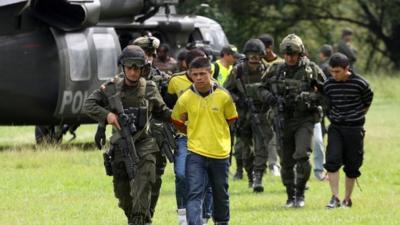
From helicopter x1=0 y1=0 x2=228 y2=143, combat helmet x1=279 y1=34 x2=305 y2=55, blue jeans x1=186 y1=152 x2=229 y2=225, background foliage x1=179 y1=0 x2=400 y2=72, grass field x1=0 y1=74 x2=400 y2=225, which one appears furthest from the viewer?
background foliage x1=179 y1=0 x2=400 y2=72

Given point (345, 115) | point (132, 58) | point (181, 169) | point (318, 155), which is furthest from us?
point (318, 155)

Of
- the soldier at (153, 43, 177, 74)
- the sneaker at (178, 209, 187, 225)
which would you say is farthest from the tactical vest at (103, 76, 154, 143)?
the soldier at (153, 43, 177, 74)

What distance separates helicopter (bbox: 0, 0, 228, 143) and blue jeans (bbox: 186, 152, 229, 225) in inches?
378

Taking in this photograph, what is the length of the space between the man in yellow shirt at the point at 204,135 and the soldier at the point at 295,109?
3.18m

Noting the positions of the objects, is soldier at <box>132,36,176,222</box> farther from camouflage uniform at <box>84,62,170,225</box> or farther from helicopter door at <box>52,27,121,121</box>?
helicopter door at <box>52,27,121,121</box>

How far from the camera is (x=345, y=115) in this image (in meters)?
13.9

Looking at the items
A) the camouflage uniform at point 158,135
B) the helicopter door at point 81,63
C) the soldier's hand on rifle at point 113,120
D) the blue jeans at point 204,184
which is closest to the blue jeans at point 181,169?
the camouflage uniform at point 158,135

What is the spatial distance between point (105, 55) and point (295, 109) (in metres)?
7.97

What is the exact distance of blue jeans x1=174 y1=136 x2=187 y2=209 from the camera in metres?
12.2

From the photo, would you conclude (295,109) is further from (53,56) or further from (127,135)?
(53,56)

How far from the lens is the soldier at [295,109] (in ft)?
46.6

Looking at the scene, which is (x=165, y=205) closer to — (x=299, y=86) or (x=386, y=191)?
(x=299, y=86)

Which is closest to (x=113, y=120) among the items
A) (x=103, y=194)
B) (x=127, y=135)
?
(x=127, y=135)

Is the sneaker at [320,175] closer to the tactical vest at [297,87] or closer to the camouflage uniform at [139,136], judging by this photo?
the tactical vest at [297,87]
